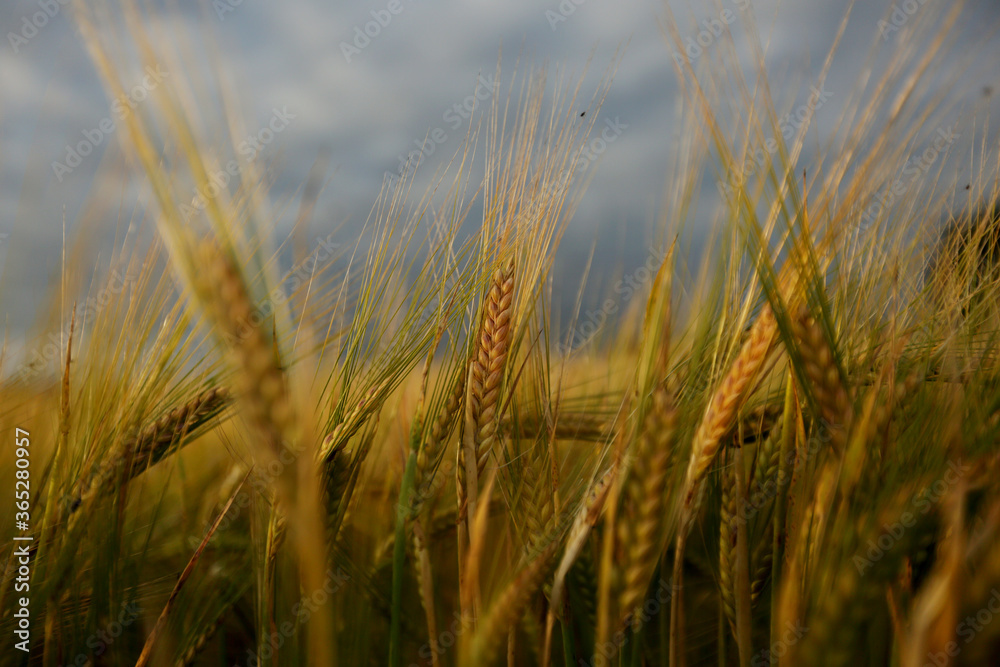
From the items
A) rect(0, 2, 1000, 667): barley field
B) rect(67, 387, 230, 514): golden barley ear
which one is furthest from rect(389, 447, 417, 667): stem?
rect(67, 387, 230, 514): golden barley ear

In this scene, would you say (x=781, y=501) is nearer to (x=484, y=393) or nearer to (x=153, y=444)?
(x=484, y=393)

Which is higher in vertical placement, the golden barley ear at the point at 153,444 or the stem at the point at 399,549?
the golden barley ear at the point at 153,444

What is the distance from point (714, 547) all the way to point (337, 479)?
32.6 inches

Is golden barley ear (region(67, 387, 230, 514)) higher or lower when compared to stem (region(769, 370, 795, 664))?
higher

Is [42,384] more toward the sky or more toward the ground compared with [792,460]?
more toward the sky

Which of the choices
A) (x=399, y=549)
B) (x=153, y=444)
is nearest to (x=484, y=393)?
(x=399, y=549)

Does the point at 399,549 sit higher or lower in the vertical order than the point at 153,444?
lower

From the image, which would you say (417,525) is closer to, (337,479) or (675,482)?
(337,479)

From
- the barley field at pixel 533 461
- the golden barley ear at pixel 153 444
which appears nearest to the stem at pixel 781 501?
the barley field at pixel 533 461

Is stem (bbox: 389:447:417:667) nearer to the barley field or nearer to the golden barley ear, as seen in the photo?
the barley field

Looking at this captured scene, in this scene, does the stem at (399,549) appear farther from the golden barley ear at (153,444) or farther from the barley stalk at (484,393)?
the golden barley ear at (153,444)

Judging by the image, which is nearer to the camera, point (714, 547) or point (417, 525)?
point (417, 525)

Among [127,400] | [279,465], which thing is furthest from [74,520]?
[279,465]

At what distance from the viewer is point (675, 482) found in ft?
2.87
